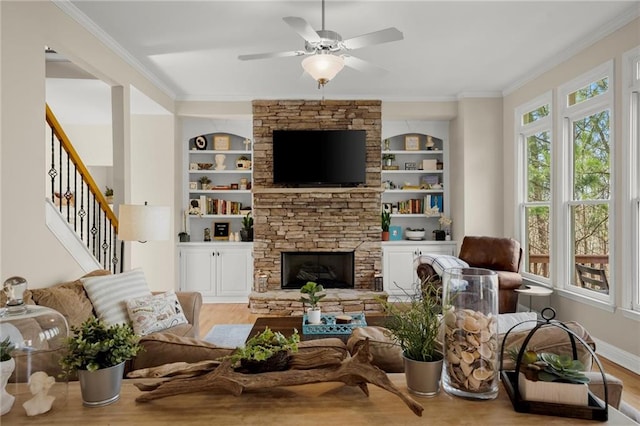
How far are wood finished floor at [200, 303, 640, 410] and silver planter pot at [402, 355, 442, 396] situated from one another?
2500 millimetres

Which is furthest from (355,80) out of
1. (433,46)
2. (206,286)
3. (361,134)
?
(206,286)

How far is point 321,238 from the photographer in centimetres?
578

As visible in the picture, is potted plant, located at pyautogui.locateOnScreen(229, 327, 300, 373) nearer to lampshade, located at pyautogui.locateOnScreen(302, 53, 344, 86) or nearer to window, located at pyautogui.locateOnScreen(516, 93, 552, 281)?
lampshade, located at pyautogui.locateOnScreen(302, 53, 344, 86)

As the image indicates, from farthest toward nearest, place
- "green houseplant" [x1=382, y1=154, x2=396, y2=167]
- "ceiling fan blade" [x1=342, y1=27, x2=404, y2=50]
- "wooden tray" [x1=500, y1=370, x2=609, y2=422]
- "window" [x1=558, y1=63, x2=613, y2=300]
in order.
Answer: "green houseplant" [x1=382, y1=154, x2=396, y2=167] < "window" [x1=558, y1=63, x2=613, y2=300] < "ceiling fan blade" [x1=342, y1=27, x2=404, y2=50] < "wooden tray" [x1=500, y1=370, x2=609, y2=422]

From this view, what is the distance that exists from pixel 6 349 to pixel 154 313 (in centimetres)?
196

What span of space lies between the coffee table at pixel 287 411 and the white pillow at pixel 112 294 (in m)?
1.83

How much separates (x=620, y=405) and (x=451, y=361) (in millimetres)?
660

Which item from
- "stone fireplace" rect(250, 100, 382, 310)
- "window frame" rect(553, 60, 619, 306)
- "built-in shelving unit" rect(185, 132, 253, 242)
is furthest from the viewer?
"built-in shelving unit" rect(185, 132, 253, 242)

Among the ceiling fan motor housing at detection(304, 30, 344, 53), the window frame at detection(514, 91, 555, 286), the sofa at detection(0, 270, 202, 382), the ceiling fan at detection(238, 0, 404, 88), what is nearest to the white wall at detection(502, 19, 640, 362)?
the window frame at detection(514, 91, 555, 286)

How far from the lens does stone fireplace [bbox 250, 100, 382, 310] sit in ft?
18.8

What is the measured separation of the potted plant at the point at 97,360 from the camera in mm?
1081

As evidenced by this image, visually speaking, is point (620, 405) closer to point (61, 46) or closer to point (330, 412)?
point (330, 412)

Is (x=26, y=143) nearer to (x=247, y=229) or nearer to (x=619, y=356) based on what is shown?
(x=247, y=229)

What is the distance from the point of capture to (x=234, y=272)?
5.91 meters
